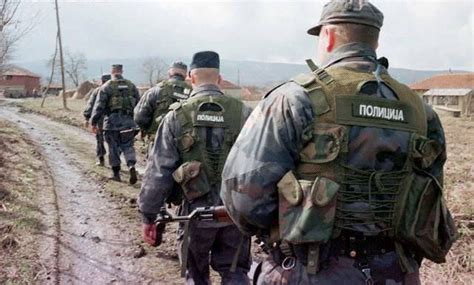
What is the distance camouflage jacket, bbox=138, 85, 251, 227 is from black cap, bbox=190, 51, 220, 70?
21.0 inches

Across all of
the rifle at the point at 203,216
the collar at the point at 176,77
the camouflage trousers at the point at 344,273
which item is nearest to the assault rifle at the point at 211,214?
the rifle at the point at 203,216

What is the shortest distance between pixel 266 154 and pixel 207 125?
181cm

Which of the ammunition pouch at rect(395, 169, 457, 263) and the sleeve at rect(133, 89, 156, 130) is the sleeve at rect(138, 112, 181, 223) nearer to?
the ammunition pouch at rect(395, 169, 457, 263)

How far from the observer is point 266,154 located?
2258mm

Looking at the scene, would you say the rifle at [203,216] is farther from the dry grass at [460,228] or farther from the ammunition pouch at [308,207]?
the dry grass at [460,228]

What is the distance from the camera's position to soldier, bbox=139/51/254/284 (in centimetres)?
393

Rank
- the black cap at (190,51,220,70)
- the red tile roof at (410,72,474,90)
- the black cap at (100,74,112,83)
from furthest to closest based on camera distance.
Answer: the red tile roof at (410,72,474,90)
the black cap at (100,74,112,83)
the black cap at (190,51,220,70)

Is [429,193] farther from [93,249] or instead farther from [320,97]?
[93,249]

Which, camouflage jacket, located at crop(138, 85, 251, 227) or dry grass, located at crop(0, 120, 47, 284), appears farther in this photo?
dry grass, located at crop(0, 120, 47, 284)

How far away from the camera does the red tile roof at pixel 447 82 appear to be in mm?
64375

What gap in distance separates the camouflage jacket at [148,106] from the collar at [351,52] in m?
4.78

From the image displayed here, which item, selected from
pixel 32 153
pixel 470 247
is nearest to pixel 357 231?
pixel 470 247

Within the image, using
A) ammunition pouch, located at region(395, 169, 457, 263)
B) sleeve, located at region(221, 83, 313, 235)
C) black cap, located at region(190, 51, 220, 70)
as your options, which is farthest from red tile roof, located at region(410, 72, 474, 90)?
sleeve, located at region(221, 83, 313, 235)

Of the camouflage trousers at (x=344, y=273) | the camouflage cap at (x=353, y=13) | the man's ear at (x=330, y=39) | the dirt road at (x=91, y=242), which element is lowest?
the dirt road at (x=91, y=242)
